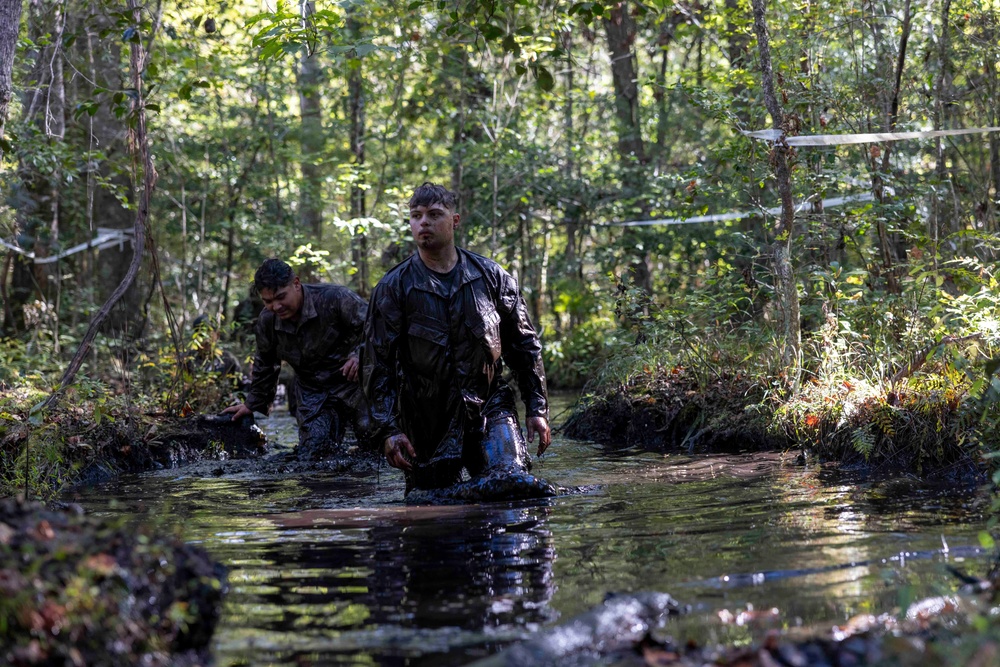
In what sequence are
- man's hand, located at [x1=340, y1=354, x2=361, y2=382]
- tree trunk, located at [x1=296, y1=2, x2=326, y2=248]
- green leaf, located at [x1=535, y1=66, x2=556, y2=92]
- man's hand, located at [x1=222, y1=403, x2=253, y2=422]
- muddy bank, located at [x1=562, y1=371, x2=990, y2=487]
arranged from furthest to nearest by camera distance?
tree trunk, located at [x1=296, y1=2, x2=326, y2=248]
man's hand, located at [x1=222, y1=403, x2=253, y2=422]
man's hand, located at [x1=340, y1=354, x2=361, y2=382]
muddy bank, located at [x1=562, y1=371, x2=990, y2=487]
green leaf, located at [x1=535, y1=66, x2=556, y2=92]

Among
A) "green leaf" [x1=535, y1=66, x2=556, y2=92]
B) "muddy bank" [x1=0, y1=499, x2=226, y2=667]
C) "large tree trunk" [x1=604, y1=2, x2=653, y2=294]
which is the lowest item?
"muddy bank" [x1=0, y1=499, x2=226, y2=667]

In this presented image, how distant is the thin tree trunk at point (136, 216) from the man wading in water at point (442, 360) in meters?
2.23

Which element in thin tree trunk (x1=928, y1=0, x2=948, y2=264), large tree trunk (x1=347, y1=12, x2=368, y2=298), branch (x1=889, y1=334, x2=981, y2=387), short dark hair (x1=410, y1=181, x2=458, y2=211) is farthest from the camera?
large tree trunk (x1=347, y1=12, x2=368, y2=298)

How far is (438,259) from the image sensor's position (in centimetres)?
651

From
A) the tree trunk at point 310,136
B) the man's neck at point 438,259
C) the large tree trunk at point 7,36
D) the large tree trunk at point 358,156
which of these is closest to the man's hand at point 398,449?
the man's neck at point 438,259

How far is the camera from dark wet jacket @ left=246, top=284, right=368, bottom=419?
950 cm

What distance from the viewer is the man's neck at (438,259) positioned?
6488mm

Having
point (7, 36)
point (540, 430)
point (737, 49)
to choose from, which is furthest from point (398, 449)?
point (737, 49)

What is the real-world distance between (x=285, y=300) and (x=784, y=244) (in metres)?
4.30

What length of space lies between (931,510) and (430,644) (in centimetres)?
313

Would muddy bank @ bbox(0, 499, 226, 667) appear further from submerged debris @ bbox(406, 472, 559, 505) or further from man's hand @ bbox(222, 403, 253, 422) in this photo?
man's hand @ bbox(222, 403, 253, 422)

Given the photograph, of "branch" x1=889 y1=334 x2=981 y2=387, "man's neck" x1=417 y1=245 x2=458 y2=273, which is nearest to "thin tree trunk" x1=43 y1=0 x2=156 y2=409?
"man's neck" x1=417 y1=245 x2=458 y2=273

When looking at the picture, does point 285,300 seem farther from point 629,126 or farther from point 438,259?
point 629,126

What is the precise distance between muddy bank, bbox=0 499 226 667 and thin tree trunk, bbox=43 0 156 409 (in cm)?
418
